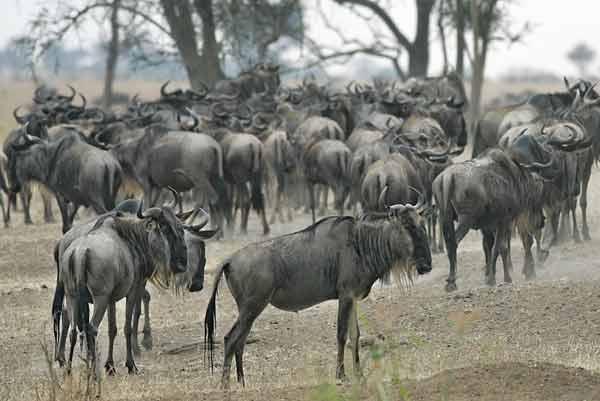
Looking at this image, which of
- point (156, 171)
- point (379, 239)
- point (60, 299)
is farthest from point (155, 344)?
point (156, 171)

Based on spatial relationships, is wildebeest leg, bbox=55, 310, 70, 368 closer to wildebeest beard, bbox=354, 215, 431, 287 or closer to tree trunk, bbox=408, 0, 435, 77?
wildebeest beard, bbox=354, 215, 431, 287

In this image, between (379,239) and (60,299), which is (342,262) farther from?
(60,299)

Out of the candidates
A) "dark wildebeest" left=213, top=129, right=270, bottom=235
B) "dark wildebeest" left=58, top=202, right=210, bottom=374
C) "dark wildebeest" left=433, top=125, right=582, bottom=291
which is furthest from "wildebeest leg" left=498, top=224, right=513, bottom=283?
"dark wildebeest" left=213, top=129, right=270, bottom=235

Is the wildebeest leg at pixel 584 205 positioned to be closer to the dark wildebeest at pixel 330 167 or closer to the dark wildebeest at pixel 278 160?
the dark wildebeest at pixel 330 167

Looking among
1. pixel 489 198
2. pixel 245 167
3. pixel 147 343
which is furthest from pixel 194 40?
pixel 147 343

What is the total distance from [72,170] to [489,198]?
230 inches

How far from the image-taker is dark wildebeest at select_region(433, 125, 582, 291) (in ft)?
41.0

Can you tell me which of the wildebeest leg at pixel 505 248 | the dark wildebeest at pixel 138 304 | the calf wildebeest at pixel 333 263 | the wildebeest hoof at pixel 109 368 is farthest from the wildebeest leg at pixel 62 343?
the wildebeest leg at pixel 505 248

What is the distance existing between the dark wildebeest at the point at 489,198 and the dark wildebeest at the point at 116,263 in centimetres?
350

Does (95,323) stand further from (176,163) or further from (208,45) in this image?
(208,45)

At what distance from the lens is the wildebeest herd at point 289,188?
29.4ft

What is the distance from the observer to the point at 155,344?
11.5 metres

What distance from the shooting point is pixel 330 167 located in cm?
1795

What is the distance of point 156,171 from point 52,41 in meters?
16.4
